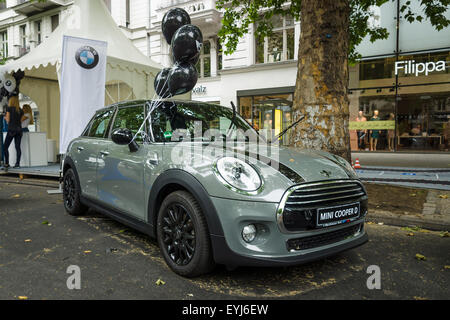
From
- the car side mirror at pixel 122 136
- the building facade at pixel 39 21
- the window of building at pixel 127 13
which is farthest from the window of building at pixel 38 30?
the car side mirror at pixel 122 136

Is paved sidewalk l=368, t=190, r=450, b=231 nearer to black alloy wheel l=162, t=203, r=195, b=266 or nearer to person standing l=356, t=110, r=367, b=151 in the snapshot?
black alloy wheel l=162, t=203, r=195, b=266

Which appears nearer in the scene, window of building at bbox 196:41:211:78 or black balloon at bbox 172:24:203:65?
black balloon at bbox 172:24:203:65

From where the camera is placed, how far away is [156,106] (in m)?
3.68

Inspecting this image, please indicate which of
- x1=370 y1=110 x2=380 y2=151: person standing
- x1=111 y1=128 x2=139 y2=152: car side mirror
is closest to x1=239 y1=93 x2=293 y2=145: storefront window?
x1=370 y1=110 x2=380 y2=151: person standing

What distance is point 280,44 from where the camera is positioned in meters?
15.4

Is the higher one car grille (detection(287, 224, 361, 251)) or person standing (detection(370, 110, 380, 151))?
person standing (detection(370, 110, 380, 151))

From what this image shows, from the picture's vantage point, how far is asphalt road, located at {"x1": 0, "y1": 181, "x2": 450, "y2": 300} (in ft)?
8.60

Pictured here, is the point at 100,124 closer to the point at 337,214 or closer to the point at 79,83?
the point at 79,83

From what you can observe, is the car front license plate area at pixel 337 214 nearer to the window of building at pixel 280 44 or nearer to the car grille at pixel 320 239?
the car grille at pixel 320 239

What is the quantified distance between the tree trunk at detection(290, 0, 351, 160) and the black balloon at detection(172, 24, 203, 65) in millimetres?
1850

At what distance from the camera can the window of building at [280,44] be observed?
1516cm

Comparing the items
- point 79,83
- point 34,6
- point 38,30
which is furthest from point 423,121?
point 38,30

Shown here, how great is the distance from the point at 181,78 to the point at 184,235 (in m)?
2.89
